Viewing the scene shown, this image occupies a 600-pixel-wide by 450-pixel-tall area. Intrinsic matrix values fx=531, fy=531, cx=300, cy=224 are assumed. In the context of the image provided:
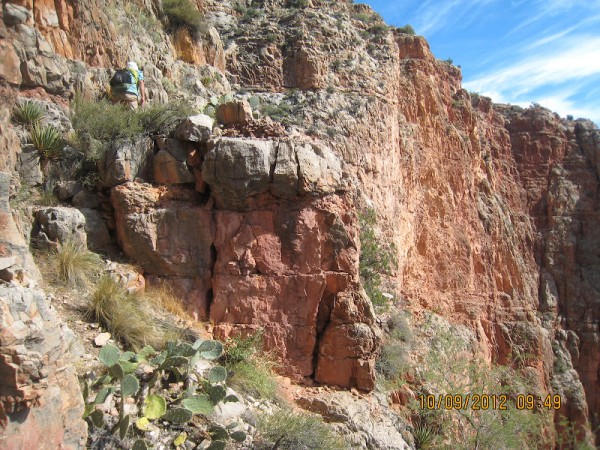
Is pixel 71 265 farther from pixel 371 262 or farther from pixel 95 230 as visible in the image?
pixel 371 262

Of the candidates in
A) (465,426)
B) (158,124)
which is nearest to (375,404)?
(465,426)

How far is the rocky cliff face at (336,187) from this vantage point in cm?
800

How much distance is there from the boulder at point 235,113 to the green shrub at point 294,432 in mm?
4590

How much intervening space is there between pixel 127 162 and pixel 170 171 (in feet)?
2.15

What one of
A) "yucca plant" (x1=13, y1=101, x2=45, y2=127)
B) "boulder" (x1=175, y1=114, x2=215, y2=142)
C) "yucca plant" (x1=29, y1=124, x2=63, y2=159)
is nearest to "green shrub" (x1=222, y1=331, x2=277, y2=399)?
"boulder" (x1=175, y1=114, x2=215, y2=142)

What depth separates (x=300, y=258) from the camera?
811cm

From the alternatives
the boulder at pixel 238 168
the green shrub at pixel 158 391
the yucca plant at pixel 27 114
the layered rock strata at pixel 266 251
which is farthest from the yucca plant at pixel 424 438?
the yucca plant at pixel 27 114

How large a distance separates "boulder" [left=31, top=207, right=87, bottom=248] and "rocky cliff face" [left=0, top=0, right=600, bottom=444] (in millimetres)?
707

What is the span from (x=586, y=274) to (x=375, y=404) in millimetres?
22547

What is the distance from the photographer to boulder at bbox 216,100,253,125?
867cm

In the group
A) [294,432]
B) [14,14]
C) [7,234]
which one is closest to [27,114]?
[14,14]

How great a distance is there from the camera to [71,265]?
22.2ft
